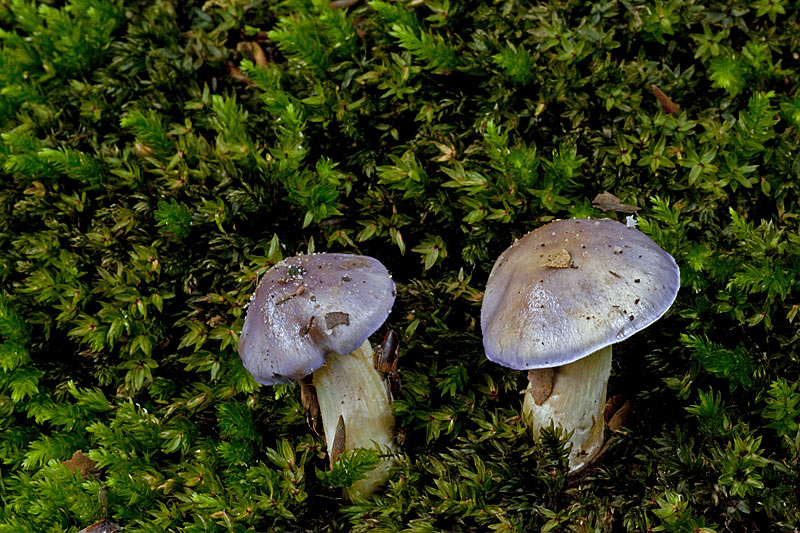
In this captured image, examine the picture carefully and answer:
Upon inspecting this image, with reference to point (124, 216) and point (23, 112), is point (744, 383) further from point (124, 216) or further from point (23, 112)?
point (23, 112)

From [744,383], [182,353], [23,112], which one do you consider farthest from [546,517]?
[23,112]

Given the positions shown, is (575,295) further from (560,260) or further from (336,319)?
(336,319)

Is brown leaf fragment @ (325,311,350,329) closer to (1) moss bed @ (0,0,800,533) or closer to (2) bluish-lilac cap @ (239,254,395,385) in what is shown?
(2) bluish-lilac cap @ (239,254,395,385)

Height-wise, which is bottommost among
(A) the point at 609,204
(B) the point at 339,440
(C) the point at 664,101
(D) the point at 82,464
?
(D) the point at 82,464

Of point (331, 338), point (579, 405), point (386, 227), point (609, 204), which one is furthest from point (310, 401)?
point (609, 204)

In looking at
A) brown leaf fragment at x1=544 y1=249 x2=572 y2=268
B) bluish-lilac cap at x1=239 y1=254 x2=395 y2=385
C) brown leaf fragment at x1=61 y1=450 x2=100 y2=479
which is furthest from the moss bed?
brown leaf fragment at x1=544 y1=249 x2=572 y2=268

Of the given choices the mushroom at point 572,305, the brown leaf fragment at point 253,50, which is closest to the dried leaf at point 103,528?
the mushroom at point 572,305
